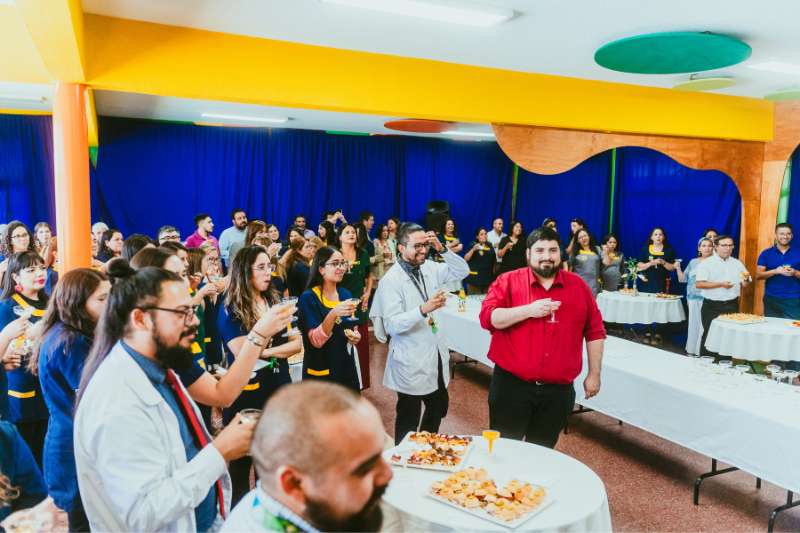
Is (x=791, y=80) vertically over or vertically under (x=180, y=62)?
over

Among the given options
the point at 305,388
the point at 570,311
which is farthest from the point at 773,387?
the point at 305,388

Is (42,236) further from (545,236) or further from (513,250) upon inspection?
(513,250)

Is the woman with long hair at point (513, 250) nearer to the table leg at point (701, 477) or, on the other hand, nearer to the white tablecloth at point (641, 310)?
the white tablecloth at point (641, 310)

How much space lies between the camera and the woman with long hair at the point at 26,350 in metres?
2.80

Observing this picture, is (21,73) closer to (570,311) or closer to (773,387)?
(570,311)

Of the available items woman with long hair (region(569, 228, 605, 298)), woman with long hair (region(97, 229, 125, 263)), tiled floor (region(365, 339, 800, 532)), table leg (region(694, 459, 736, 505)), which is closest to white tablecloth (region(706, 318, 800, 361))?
tiled floor (region(365, 339, 800, 532))

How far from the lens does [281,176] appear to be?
923 centimetres

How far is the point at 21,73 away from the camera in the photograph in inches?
137

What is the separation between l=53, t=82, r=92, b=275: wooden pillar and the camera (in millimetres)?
3391

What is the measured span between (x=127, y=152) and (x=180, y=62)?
5124 mm

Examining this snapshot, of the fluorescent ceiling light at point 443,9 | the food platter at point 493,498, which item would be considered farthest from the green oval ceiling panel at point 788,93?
the food platter at point 493,498

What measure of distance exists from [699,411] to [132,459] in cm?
306

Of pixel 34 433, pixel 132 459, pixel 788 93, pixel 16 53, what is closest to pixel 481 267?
pixel 788 93

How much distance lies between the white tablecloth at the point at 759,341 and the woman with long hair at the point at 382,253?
13.5ft
